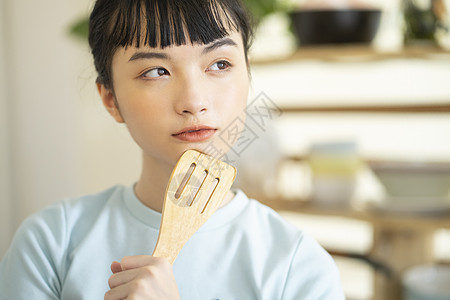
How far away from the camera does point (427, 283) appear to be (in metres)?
1.50

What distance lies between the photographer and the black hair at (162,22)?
26.4 inches

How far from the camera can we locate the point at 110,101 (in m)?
0.79

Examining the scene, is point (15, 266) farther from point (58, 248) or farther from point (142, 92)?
point (142, 92)

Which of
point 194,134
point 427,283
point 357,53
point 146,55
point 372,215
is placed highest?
point 357,53

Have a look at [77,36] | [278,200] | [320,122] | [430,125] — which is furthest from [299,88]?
[77,36]

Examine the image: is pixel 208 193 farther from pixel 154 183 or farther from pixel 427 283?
pixel 427 283

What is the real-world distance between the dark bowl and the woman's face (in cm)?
86

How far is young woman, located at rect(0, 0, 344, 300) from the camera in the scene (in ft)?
2.19

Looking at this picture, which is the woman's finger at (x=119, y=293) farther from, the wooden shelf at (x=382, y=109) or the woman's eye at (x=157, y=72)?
the wooden shelf at (x=382, y=109)

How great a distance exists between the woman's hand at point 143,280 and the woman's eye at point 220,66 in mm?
263

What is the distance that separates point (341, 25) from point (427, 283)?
79 cm

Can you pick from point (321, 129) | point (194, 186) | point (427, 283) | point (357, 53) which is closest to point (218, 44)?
point (194, 186)

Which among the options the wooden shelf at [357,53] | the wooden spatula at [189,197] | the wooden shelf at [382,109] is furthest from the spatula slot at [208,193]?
the wooden shelf at [382,109]

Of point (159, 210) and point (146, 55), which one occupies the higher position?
point (146, 55)
